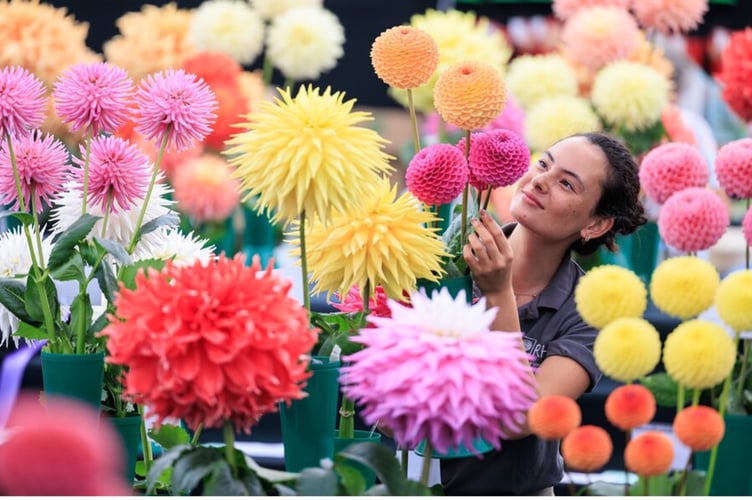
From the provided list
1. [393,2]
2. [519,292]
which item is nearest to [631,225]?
[519,292]

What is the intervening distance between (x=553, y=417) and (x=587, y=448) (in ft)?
0.11

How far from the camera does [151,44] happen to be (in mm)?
2021

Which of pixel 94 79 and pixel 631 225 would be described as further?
pixel 631 225

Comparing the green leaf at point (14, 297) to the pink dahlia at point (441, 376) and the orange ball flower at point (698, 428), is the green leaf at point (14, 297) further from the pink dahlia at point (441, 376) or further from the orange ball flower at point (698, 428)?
the orange ball flower at point (698, 428)

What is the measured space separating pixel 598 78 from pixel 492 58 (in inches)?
11.4

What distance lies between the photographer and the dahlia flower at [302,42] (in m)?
2.11

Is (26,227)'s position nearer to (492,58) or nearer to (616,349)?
(616,349)

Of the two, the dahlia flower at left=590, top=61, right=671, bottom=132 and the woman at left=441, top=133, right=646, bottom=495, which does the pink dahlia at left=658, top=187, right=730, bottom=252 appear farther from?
the dahlia flower at left=590, top=61, right=671, bottom=132

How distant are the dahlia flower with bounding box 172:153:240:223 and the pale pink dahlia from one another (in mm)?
969

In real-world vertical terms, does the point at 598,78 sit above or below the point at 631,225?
above

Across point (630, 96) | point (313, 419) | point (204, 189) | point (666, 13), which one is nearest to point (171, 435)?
point (313, 419)

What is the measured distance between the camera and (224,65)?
6.26 feet

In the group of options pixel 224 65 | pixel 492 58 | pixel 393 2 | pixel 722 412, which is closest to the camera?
pixel 722 412

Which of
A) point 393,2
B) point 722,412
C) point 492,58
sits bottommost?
point 722,412
